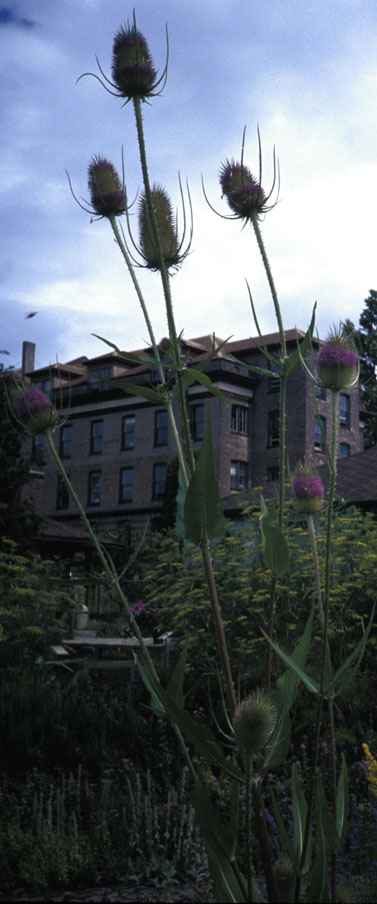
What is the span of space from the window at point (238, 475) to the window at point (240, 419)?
1.74 meters

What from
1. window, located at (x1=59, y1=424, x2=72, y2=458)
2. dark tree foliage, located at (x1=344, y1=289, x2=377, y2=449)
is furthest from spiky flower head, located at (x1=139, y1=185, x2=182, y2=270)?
window, located at (x1=59, y1=424, x2=72, y2=458)

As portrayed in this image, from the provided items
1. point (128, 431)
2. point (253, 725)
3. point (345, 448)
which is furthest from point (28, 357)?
point (253, 725)

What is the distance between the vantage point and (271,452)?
4431cm

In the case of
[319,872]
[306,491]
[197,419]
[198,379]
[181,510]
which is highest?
[197,419]

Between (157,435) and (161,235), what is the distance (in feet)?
142

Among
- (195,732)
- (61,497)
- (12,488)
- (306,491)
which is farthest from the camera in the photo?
(61,497)

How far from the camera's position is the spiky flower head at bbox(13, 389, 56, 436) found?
109 inches

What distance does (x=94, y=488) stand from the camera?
48.7 metres

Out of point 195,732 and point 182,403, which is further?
point 182,403

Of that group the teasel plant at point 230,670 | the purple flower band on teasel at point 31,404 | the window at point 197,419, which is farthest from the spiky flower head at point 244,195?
the window at point 197,419

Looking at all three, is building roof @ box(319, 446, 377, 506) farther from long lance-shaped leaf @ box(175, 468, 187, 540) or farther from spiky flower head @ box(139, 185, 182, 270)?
long lance-shaped leaf @ box(175, 468, 187, 540)

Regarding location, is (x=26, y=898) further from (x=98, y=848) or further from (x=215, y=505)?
(x=215, y=505)

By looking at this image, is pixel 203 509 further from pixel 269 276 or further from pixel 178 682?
pixel 269 276

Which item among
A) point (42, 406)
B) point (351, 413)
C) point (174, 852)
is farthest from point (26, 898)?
point (351, 413)
